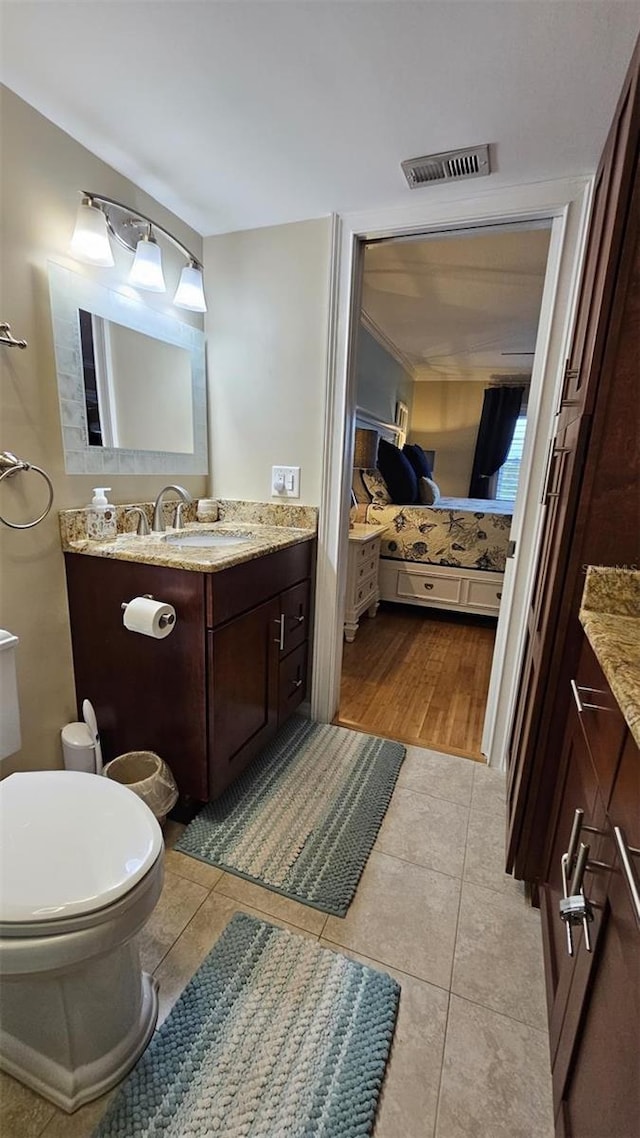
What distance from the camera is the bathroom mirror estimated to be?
1.42 meters

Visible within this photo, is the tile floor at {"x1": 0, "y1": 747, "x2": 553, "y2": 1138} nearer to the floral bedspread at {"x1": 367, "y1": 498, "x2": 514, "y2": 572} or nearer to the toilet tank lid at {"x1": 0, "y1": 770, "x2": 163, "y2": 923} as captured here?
the toilet tank lid at {"x1": 0, "y1": 770, "x2": 163, "y2": 923}

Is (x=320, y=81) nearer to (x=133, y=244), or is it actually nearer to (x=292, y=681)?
(x=133, y=244)

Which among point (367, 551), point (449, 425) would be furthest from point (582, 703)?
point (449, 425)

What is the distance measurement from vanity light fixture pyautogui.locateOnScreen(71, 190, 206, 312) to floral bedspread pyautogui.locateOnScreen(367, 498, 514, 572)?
209 cm

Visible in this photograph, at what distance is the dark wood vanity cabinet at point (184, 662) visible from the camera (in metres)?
1.37

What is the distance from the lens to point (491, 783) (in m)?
1.81

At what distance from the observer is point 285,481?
1969 millimetres

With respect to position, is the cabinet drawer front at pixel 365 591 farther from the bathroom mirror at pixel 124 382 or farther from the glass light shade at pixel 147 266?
the glass light shade at pixel 147 266

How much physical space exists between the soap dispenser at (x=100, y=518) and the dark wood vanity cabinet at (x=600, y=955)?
1418 mm

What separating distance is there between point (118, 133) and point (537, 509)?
175 cm

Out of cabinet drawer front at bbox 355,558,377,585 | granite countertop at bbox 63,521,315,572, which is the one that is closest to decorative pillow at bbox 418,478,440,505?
cabinet drawer front at bbox 355,558,377,585

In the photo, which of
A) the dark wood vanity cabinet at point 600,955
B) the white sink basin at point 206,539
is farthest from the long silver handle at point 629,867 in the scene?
the white sink basin at point 206,539

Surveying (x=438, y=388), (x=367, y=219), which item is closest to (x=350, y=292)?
(x=367, y=219)

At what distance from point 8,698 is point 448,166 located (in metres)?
1.98
